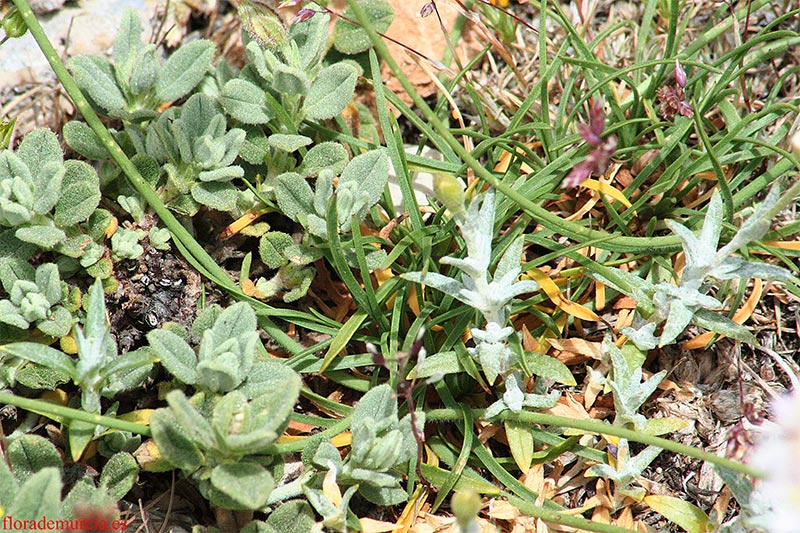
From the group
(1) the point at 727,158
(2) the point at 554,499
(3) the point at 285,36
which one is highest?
(3) the point at 285,36

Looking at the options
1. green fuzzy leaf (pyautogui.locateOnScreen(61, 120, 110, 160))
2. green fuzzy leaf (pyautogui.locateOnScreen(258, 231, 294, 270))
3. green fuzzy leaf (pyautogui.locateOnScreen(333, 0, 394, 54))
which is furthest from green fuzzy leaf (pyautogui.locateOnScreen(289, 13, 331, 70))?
Result: green fuzzy leaf (pyautogui.locateOnScreen(61, 120, 110, 160))

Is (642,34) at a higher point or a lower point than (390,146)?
lower

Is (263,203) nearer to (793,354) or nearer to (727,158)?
(727,158)

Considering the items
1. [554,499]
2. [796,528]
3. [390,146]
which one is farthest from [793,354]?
[390,146]

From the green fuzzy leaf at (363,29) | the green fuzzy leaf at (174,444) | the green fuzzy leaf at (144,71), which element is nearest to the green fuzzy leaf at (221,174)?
the green fuzzy leaf at (144,71)

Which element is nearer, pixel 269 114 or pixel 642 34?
pixel 269 114

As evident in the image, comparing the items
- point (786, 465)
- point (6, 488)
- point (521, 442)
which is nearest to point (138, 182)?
point (6, 488)

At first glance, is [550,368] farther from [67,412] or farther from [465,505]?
[67,412]
